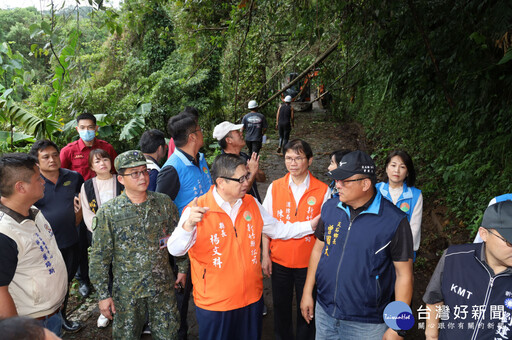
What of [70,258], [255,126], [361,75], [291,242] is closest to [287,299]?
[291,242]

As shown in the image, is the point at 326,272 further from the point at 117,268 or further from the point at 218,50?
the point at 218,50

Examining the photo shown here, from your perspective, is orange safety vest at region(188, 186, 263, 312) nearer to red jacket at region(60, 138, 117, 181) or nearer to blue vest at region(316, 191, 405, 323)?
blue vest at region(316, 191, 405, 323)

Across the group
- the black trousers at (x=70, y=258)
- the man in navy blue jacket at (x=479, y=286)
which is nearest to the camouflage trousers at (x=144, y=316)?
the black trousers at (x=70, y=258)

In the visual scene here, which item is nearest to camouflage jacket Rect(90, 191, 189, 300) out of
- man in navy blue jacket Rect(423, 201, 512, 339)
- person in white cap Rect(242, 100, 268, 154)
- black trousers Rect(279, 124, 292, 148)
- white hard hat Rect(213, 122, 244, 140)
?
white hard hat Rect(213, 122, 244, 140)

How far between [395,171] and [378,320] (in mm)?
1625

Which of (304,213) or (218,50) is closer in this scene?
(304,213)

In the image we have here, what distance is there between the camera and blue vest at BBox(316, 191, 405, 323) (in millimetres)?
2199

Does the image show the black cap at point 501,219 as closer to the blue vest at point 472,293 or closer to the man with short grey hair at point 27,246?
the blue vest at point 472,293

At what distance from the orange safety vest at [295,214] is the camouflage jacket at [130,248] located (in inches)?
40.1

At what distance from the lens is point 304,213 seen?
10.0 feet

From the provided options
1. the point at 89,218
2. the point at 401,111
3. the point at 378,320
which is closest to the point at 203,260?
the point at 378,320

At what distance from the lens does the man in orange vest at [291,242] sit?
3.03 meters

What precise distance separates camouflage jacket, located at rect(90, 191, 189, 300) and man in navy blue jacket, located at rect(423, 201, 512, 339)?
199 cm

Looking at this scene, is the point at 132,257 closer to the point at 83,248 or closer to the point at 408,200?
the point at 83,248
